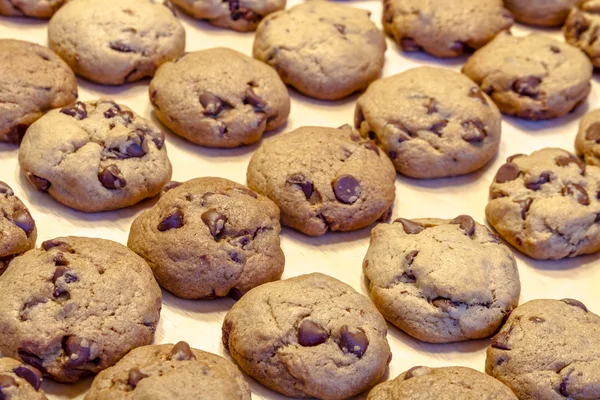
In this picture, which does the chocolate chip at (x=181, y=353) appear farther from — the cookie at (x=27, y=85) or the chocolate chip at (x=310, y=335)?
the cookie at (x=27, y=85)

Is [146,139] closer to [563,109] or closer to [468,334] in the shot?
[468,334]

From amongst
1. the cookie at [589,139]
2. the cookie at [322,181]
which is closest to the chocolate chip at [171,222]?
the cookie at [322,181]

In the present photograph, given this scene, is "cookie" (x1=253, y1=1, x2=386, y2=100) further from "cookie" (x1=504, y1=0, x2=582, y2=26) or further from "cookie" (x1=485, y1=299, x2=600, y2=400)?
"cookie" (x1=485, y1=299, x2=600, y2=400)

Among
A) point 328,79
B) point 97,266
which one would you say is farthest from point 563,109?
point 97,266

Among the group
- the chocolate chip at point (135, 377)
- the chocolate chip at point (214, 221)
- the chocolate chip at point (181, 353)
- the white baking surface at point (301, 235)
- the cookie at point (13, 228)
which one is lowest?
the white baking surface at point (301, 235)

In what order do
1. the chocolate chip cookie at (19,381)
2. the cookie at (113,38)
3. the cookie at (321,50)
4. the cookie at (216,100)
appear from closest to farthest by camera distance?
1. the chocolate chip cookie at (19,381)
2. the cookie at (216,100)
3. the cookie at (113,38)
4. the cookie at (321,50)

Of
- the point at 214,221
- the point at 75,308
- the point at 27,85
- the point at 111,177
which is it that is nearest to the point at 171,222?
the point at 214,221
